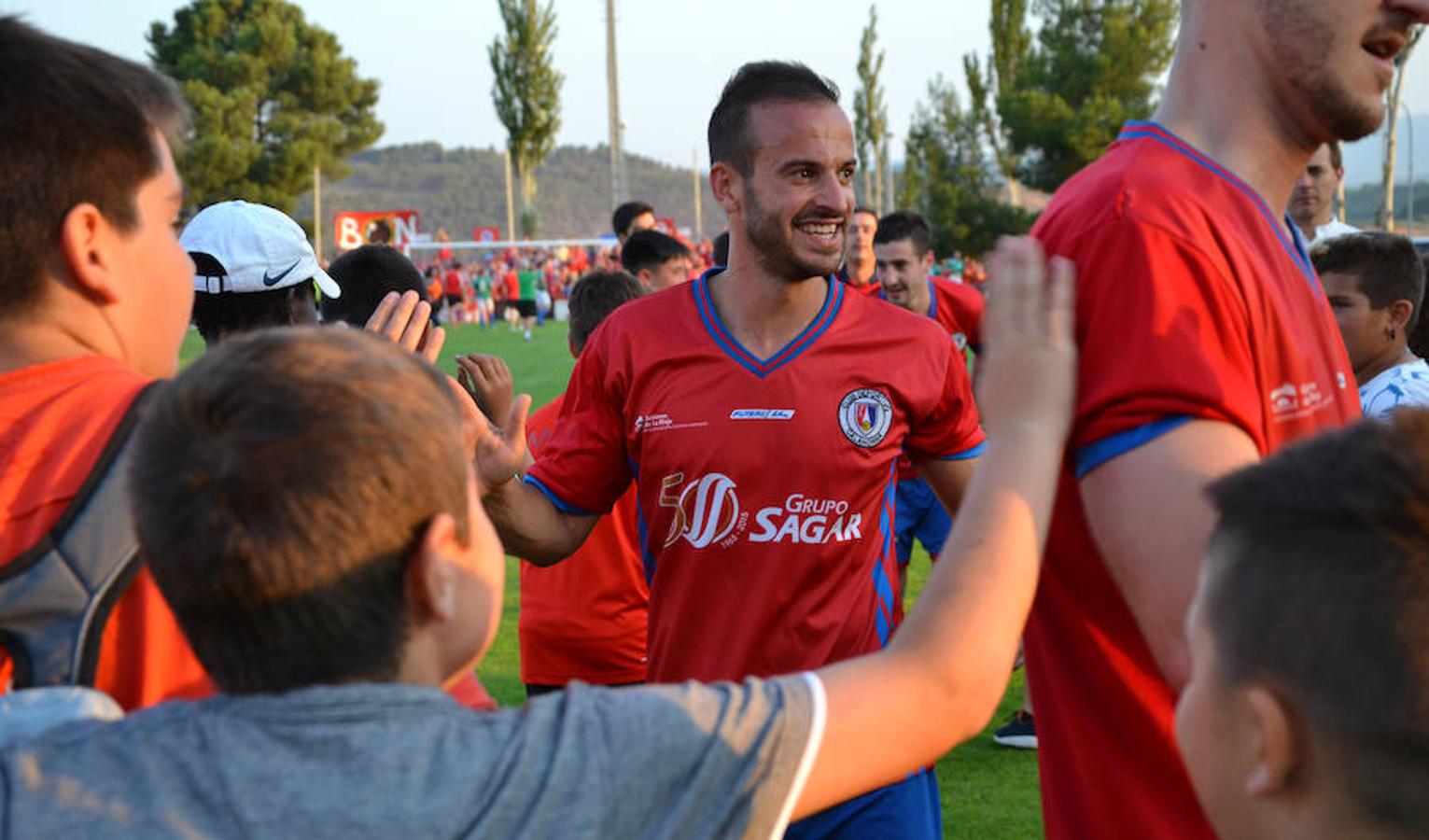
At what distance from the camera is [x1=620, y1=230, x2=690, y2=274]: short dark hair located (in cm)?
929

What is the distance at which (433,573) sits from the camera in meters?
1.60

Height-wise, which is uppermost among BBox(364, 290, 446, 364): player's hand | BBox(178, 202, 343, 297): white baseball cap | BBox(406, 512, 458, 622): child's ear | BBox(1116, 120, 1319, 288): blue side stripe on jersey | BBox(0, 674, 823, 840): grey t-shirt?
BBox(1116, 120, 1319, 288): blue side stripe on jersey

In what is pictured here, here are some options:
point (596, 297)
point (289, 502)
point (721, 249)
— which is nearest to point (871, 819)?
point (289, 502)

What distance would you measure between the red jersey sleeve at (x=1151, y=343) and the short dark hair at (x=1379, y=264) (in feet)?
12.3

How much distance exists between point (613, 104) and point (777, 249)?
38629 millimetres

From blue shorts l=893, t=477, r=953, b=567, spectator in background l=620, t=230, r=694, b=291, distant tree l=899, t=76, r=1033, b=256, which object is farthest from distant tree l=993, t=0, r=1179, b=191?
blue shorts l=893, t=477, r=953, b=567

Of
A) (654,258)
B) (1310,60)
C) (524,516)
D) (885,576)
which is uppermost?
(1310,60)

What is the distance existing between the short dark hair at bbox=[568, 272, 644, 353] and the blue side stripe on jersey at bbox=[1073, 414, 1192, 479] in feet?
13.4

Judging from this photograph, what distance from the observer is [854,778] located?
1.67 meters

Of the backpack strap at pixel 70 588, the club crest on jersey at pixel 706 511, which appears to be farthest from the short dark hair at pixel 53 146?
the club crest on jersey at pixel 706 511

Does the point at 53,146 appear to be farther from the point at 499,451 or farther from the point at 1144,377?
the point at 1144,377

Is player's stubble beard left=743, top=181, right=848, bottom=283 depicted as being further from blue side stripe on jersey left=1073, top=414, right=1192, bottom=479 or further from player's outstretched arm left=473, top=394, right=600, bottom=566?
blue side stripe on jersey left=1073, top=414, right=1192, bottom=479

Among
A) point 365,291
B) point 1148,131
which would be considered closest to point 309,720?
point 1148,131

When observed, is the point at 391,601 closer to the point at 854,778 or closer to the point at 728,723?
the point at 728,723
